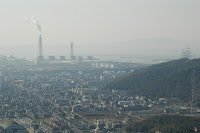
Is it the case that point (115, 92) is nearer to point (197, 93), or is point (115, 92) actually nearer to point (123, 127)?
point (197, 93)

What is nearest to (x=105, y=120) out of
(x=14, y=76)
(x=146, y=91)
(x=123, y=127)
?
(x=123, y=127)

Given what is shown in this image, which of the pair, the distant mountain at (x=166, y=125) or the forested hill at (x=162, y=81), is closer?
the distant mountain at (x=166, y=125)

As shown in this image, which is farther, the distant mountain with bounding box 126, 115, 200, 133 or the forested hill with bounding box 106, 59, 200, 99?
the forested hill with bounding box 106, 59, 200, 99

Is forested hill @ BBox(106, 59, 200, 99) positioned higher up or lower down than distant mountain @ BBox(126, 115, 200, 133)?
higher up

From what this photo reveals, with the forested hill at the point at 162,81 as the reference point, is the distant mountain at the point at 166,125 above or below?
below

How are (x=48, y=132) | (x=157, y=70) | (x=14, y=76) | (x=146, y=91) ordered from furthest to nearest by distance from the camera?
(x=14, y=76) < (x=157, y=70) < (x=146, y=91) < (x=48, y=132)
